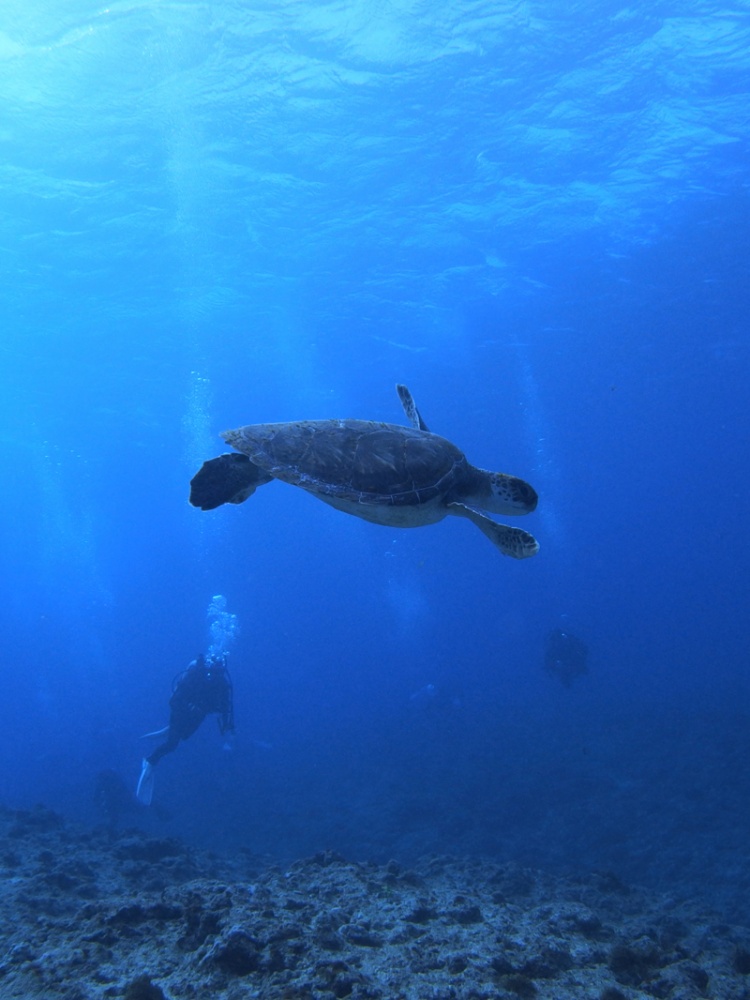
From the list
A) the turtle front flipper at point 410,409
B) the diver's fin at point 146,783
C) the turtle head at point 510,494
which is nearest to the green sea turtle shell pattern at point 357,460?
the turtle head at point 510,494

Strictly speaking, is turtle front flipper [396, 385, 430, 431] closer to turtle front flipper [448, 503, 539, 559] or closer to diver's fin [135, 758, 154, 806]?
turtle front flipper [448, 503, 539, 559]

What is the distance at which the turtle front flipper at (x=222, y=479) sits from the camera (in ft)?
17.2

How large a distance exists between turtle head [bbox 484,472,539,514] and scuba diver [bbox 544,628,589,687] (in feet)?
56.9

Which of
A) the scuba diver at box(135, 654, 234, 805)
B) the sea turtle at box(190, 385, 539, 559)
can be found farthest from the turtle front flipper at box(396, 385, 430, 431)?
the scuba diver at box(135, 654, 234, 805)

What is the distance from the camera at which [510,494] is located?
16.9 feet

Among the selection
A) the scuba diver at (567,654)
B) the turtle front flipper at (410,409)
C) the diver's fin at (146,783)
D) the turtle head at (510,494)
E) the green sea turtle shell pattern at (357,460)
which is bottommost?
the diver's fin at (146,783)

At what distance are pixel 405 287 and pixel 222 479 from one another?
1013 inches

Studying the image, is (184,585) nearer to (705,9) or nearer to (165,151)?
(165,151)

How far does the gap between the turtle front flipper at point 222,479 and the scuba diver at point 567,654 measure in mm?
18090

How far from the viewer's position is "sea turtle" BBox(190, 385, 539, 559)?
4.88 m

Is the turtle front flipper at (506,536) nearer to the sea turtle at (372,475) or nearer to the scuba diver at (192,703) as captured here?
the sea turtle at (372,475)

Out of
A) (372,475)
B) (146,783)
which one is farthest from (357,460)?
(146,783)

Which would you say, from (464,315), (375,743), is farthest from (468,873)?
(464,315)

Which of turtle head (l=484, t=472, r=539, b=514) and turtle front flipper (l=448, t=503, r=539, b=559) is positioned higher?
turtle head (l=484, t=472, r=539, b=514)
